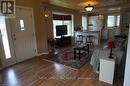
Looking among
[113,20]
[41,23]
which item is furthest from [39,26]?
[113,20]

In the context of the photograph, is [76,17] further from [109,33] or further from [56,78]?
[56,78]

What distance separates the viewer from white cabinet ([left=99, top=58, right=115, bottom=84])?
2365 millimetres

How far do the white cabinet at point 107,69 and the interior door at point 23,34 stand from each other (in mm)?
3075

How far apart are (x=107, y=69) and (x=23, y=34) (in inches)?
130

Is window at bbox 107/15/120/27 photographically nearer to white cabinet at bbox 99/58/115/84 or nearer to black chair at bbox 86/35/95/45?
black chair at bbox 86/35/95/45

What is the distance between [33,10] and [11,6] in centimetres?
246

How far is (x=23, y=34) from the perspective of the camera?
4.06 m

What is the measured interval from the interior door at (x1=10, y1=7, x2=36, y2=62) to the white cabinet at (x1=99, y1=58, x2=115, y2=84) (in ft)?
10.1

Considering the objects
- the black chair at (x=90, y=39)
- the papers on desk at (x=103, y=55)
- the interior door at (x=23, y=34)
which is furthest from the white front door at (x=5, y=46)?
the black chair at (x=90, y=39)

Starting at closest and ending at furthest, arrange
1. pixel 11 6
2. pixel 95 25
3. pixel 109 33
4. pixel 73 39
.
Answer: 1. pixel 11 6
2. pixel 73 39
3. pixel 109 33
4. pixel 95 25

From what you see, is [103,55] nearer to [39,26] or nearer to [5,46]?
[39,26]

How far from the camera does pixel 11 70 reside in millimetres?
3291

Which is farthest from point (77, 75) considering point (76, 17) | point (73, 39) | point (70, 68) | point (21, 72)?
point (76, 17)

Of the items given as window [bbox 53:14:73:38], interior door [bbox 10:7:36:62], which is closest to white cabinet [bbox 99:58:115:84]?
interior door [bbox 10:7:36:62]
